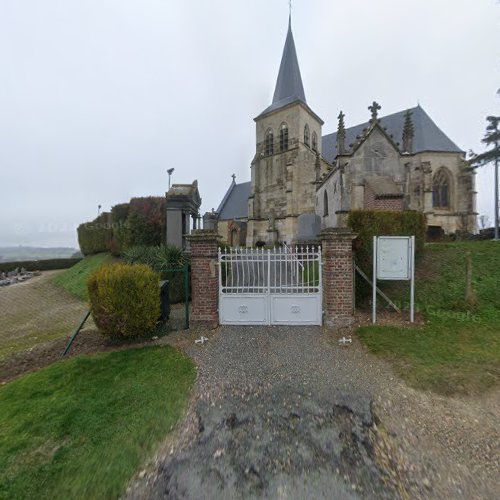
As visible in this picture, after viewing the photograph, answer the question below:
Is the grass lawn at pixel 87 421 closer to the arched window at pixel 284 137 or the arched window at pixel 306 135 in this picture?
the arched window at pixel 284 137

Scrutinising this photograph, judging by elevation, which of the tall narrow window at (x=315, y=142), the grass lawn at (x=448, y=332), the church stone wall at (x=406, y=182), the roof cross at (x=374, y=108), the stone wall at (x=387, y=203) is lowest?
the grass lawn at (x=448, y=332)

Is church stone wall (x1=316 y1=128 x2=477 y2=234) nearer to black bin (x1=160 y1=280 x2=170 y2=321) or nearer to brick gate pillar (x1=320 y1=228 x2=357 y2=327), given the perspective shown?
brick gate pillar (x1=320 y1=228 x2=357 y2=327)

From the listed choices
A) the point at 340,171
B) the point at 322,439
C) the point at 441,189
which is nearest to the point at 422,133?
the point at 441,189

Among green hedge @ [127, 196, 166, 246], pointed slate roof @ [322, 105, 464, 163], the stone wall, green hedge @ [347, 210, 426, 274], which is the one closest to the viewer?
green hedge @ [347, 210, 426, 274]

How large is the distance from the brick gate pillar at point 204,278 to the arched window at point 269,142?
2172cm

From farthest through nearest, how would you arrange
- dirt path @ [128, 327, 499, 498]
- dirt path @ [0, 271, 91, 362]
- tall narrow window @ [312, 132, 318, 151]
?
tall narrow window @ [312, 132, 318, 151] < dirt path @ [0, 271, 91, 362] < dirt path @ [128, 327, 499, 498]

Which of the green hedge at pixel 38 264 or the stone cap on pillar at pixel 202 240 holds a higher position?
the stone cap on pillar at pixel 202 240

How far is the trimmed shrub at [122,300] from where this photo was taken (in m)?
4.61

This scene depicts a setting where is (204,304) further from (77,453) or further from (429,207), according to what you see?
(429,207)

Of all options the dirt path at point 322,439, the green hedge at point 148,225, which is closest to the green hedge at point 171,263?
the green hedge at point 148,225

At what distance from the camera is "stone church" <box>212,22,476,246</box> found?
13789 mm

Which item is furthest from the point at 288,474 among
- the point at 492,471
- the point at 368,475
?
the point at 492,471

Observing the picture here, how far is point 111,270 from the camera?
189 inches

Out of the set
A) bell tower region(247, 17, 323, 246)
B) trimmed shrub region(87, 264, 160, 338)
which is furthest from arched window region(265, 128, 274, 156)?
trimmed shrub region(87, 264, 160, 338)
